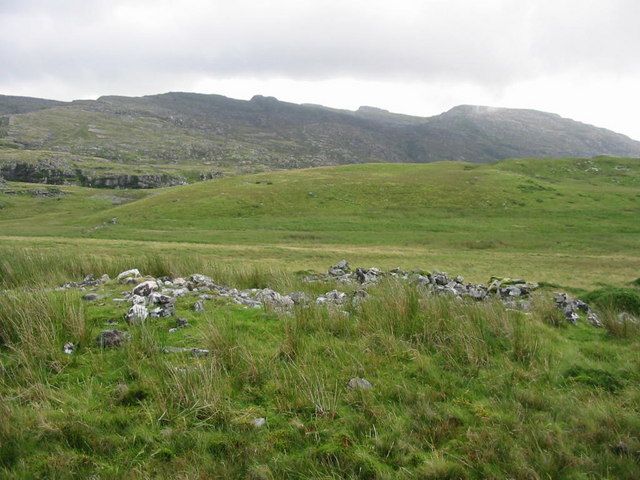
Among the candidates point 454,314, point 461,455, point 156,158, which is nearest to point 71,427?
point 461,455

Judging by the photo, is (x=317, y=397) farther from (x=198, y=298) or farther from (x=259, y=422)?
(x=198, y=298)

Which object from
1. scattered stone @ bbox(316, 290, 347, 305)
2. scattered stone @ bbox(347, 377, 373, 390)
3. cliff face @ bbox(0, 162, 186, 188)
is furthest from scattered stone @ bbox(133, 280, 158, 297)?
cliff face @ bbox(0, 162, 186, 188)

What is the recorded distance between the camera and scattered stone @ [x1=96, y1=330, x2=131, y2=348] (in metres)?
7.34

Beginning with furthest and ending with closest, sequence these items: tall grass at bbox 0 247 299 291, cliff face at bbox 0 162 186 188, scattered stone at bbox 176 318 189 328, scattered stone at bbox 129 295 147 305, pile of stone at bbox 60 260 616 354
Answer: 1. cliff face at bbox 0 162 186 188
2. tall grass at bbox 0 247 299 291
3. scattered stone at bbox 129 295 147 305
4. pile of stone at bbox 60 260 616 354
5. scattered stone at bbox 176 318 189 328

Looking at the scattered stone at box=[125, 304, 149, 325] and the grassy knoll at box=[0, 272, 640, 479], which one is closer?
the grassy knoll at box=[0, 272, 640, 479]

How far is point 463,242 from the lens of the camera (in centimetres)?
3688

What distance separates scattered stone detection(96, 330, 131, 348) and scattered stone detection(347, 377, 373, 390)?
12.2 ft

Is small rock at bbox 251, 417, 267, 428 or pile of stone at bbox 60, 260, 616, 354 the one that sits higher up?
pile of stone at bbox 60, 260, 616, 354

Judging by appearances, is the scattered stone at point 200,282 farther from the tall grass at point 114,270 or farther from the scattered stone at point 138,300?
the scattered stone at point 138,300

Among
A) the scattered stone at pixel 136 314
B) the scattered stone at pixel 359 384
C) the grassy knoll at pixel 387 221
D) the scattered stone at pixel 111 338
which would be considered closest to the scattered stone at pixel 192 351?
the scattered stone at pixel 111 338

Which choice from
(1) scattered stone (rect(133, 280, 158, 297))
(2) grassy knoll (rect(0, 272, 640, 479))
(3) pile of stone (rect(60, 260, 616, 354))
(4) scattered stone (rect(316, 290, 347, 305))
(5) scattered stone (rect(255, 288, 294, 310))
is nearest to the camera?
(2) grassy knoll (rect(0, 272, 640, 479))

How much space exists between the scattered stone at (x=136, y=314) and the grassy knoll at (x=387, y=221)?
26.8 feet

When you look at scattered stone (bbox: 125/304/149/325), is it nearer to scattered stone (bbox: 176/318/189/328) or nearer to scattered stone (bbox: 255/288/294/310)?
scattered stone (bbox: 176/318/189/328)

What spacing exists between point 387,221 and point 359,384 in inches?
1689
